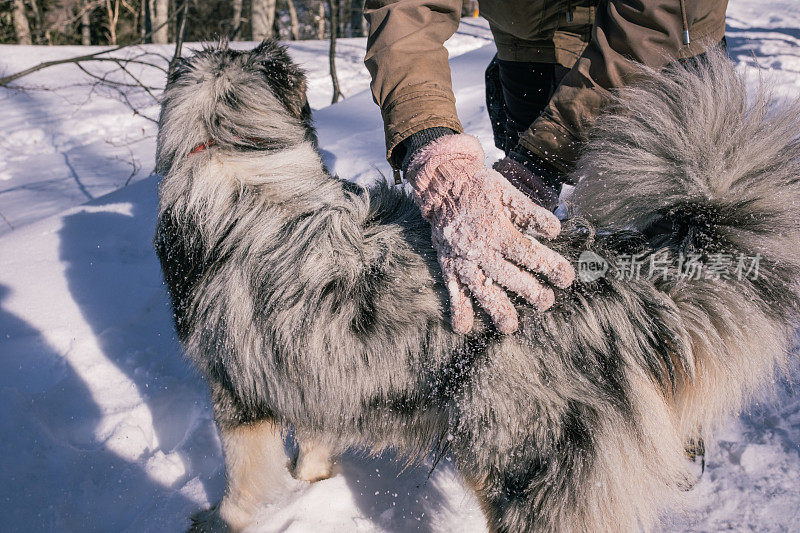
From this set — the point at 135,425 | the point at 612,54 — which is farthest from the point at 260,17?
the point at 612,54

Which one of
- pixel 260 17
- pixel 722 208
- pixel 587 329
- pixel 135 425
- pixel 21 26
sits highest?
pixel 722 208

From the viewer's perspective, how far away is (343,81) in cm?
874

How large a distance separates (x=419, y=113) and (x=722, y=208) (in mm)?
823

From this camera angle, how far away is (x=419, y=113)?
4.75 feet

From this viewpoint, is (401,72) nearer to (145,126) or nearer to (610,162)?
(610,162)

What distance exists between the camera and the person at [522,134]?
46.3 inches

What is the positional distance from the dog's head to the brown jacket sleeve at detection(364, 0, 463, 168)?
17.1 inches

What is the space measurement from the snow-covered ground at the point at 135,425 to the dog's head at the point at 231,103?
0.42 metres

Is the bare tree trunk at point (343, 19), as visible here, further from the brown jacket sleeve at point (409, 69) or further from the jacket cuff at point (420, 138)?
the jacket cuff at point (420, 138)

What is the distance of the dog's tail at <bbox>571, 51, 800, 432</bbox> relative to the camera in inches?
46.1

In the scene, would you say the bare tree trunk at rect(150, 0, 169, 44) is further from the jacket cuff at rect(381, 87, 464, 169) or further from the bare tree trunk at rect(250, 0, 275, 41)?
the jacket cuff at rect(381, 87, 464, 169)

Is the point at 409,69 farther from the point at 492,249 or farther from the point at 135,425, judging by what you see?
the point at 135,425

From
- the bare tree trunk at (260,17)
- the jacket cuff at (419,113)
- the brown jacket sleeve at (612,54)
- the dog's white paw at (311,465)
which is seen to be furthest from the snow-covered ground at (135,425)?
the bare tree trunk at (260,17)

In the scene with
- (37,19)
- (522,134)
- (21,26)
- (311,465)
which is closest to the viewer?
(522,134)
